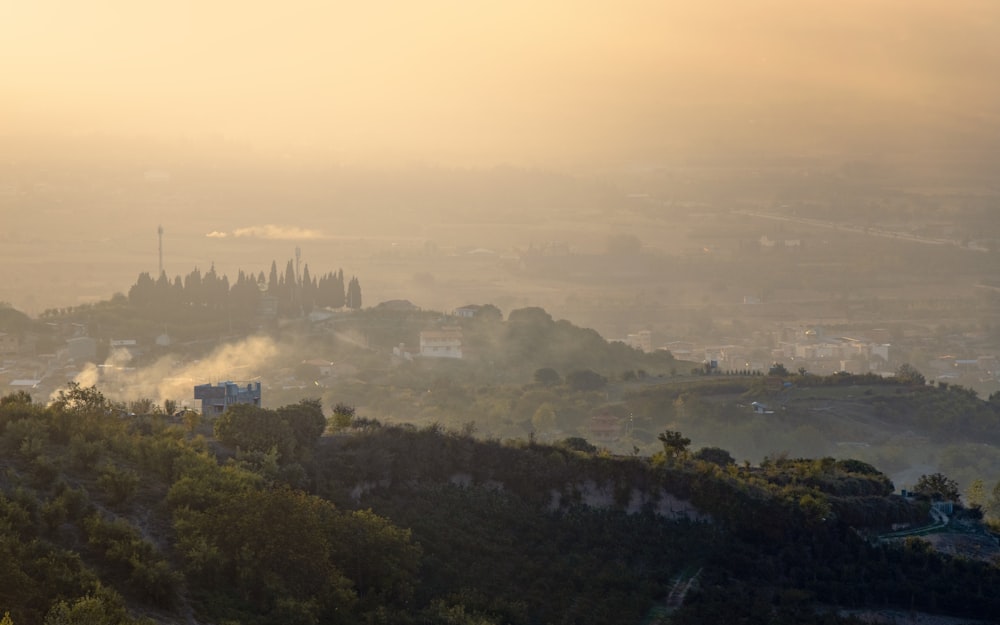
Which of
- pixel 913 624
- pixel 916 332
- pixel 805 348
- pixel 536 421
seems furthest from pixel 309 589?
pixel 916 332

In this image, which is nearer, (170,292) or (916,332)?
(170,292)

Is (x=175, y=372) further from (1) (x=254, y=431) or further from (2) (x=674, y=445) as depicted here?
(1) (x=254, y=431)

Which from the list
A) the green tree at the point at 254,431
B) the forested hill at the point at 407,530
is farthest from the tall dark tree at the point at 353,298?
the green tree at the point at 254,431

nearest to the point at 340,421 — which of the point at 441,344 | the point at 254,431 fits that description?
the point at 254,431

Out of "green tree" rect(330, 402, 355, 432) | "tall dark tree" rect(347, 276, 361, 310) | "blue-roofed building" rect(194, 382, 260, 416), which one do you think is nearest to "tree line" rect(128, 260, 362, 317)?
"tall dark tree" rect(347, 276, 361, 310)

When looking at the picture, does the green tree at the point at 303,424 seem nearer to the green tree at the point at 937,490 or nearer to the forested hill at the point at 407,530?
the forested hill at the point at 407,530

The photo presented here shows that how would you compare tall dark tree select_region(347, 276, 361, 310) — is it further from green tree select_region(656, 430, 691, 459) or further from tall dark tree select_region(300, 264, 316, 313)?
green tree select_region(656, 430, 691, 459)

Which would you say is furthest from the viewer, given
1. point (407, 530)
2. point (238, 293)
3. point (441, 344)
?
point (441, 344)

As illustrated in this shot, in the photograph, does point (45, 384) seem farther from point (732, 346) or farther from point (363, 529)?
point (732, 346)
